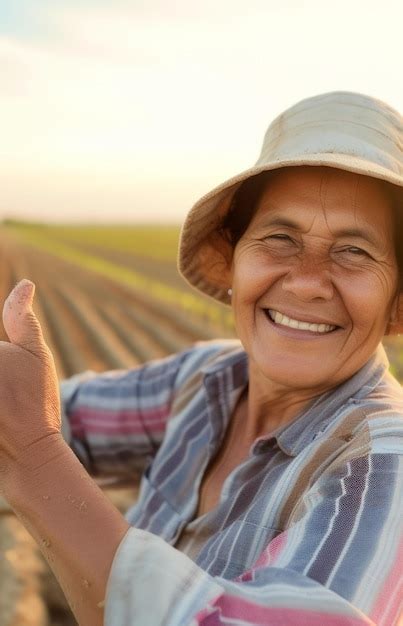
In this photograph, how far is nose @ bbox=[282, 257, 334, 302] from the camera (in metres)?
1.43

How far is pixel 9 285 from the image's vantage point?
1419cm

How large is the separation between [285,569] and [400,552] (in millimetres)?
153

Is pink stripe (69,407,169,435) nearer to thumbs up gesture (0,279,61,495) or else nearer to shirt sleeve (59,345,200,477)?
shirt sleeve (59,345,200,477)

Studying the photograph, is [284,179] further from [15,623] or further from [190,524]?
[15,623]

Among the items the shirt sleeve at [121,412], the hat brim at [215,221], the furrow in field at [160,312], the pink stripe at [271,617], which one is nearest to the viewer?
the pink stripe at [271,617]

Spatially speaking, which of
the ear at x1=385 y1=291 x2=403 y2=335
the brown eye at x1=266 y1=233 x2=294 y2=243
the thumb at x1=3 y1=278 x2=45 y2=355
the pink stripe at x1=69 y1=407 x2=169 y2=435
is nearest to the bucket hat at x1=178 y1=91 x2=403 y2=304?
the brown eye at x1=266 y1=233 x2=294 y2=243

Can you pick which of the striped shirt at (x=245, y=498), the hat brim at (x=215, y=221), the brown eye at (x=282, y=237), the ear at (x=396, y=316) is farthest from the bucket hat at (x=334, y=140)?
the striped shirt at (x=245, y=498)

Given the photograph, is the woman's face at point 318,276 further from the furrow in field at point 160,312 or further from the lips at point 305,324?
the furrow in field at point 160,312

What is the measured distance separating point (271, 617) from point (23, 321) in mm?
537

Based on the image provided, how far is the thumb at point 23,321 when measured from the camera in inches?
45.3

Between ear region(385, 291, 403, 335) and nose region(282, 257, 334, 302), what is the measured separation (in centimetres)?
20

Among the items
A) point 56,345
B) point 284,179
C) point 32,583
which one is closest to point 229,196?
point 284,179

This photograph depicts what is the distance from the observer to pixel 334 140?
1.43m

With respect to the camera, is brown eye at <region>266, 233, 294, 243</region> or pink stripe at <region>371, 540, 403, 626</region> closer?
pink stripe at <region>371, 540, 403, 626</region>
